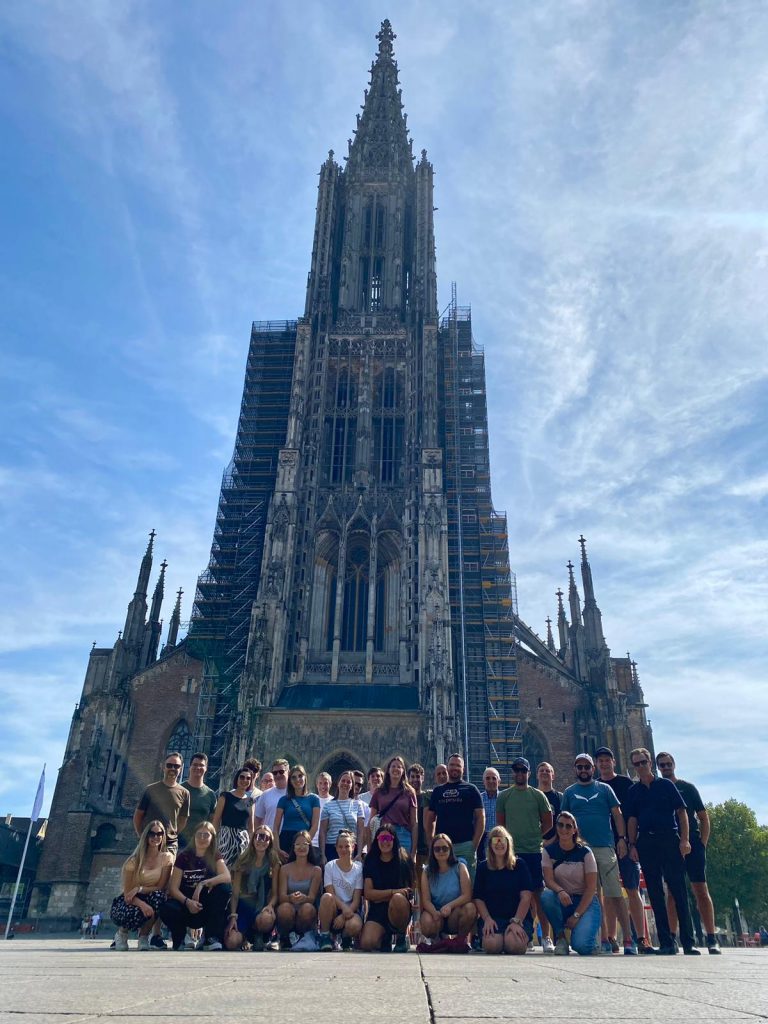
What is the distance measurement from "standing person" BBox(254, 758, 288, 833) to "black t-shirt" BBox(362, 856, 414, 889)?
6.02 feet

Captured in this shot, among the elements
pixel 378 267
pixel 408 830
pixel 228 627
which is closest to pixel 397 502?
pixel 228 627

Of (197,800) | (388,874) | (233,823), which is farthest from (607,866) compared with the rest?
(197,800)

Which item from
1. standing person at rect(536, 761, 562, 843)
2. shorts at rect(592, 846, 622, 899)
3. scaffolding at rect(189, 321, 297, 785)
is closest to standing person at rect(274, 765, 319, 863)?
standing person at rect(536, 761, 562, 843)

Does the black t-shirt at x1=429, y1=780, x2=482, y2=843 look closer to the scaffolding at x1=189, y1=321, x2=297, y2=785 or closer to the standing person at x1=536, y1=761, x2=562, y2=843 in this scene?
the standing person at x1=536, y1=761, x2=562, y2=843

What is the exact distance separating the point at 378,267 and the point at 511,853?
3829cm

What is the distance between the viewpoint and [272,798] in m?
9.03

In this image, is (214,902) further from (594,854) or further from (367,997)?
(367,997)

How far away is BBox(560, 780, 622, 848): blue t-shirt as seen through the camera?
7930mm

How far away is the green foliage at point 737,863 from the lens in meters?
33.8

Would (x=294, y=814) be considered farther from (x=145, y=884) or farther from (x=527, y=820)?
(x=527, y=820)

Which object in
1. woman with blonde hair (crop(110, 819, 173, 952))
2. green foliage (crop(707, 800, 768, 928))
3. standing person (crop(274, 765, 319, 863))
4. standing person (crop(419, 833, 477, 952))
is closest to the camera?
standing person (crop(419, 833, 477, 952))

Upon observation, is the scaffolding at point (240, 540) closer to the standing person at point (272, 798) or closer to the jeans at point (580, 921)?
the standing person at point (272, 798)

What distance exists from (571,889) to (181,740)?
26.6 metres

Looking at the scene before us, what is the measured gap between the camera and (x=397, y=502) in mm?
33438
